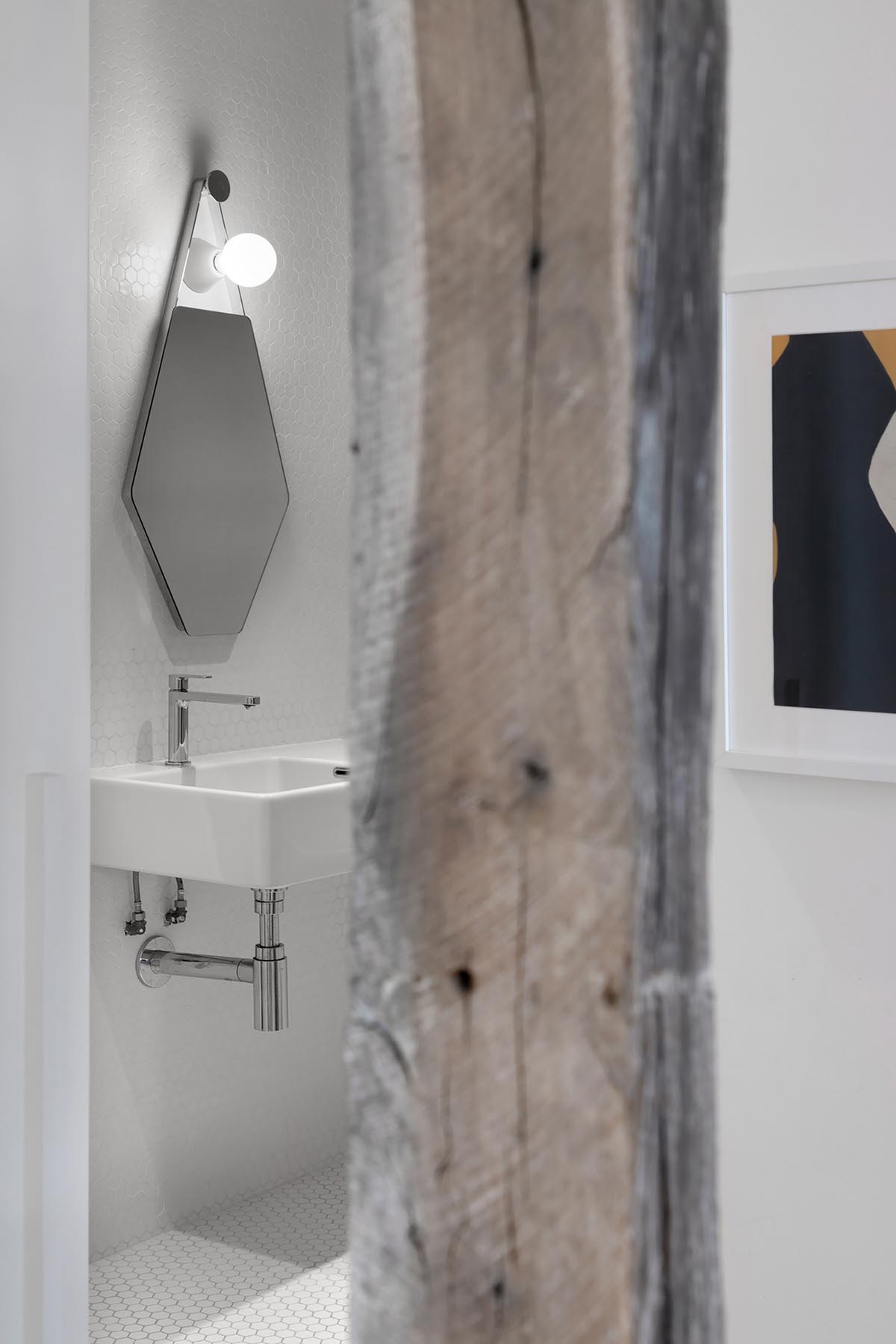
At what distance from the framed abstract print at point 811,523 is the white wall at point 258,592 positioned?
2.22ft

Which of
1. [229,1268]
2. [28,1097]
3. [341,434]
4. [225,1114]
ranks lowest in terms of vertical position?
[229,1268]

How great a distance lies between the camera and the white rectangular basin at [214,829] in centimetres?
196

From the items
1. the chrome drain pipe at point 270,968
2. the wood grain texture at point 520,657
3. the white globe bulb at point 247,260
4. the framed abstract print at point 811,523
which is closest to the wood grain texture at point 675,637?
the wood grain texture at point 520,657

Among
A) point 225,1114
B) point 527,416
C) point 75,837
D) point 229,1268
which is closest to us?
point 527,416

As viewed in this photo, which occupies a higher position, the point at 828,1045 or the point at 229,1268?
the point at 828,1045

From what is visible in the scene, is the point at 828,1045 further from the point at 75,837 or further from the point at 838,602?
the point at 75,837

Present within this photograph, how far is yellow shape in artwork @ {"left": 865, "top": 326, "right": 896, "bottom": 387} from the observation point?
1428 mm

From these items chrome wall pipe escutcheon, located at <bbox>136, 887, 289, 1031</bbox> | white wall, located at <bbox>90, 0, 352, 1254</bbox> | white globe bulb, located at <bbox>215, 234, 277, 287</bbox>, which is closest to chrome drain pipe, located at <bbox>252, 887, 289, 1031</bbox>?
chrome wall pipe escutcheon, located at <bbox>136, 887, 289, 1031</bbox>

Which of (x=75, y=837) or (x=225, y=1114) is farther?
(x=225, y=1114)

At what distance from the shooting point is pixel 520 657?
46 centimetres

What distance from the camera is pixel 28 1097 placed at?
153cm

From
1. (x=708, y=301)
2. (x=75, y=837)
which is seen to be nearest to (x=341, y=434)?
(x=75, y=837)

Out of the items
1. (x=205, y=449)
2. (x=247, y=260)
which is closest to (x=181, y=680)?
(x=205, y=449)

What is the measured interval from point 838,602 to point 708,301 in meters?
1.06
